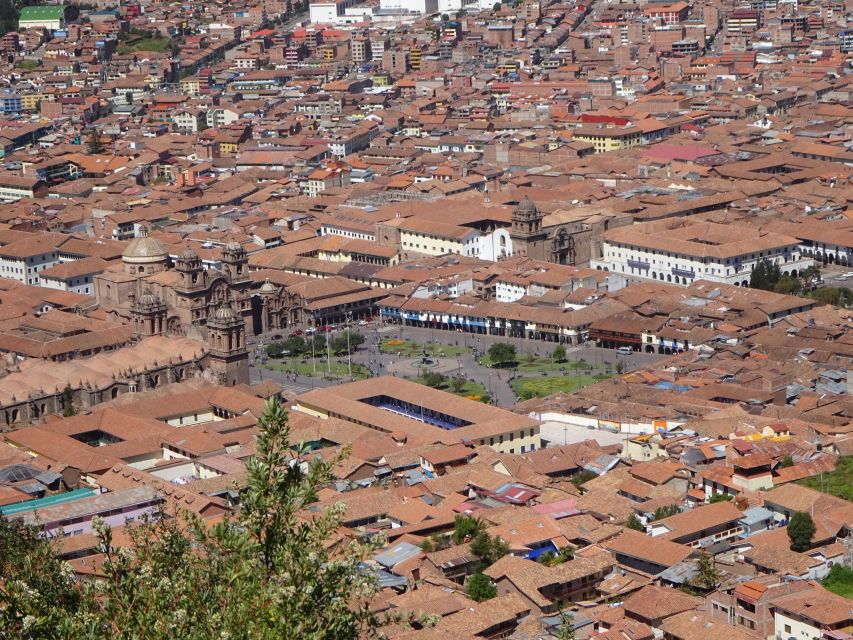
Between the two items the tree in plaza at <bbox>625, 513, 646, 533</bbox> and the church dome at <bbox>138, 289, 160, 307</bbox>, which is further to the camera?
the church dome at <bbox>138, 289, 160, 307</bbox>

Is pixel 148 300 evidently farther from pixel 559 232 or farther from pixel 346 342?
pixel 559 232

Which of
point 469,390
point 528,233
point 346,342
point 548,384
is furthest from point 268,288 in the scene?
point 548,384

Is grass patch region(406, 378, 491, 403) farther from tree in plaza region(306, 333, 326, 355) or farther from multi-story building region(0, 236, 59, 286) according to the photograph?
multi-story building region(0, 236, 59, 286)

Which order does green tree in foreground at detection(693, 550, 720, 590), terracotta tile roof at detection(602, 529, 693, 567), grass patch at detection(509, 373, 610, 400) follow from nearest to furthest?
→ green tree in foreground at detection(693, 550, 720, 590)
terracotta tile roof at detection(602, 529, 693, 567)
grass patch at detection(509, 373, 610, 400)

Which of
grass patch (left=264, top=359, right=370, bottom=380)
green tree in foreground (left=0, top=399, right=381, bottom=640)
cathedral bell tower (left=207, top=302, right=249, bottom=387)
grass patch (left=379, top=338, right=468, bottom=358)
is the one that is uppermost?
green tree in foreground (left=0, top=399, right=381, bottom=640)

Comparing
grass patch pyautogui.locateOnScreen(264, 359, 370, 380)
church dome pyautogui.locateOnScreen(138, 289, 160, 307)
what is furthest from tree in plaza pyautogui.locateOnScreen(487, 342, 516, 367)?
church dome pyautogui.locateOnScreen(138, 289, 160, 307)

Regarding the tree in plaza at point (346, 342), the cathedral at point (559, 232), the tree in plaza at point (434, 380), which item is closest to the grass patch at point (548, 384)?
the tree in plaza at point (434, 380)
